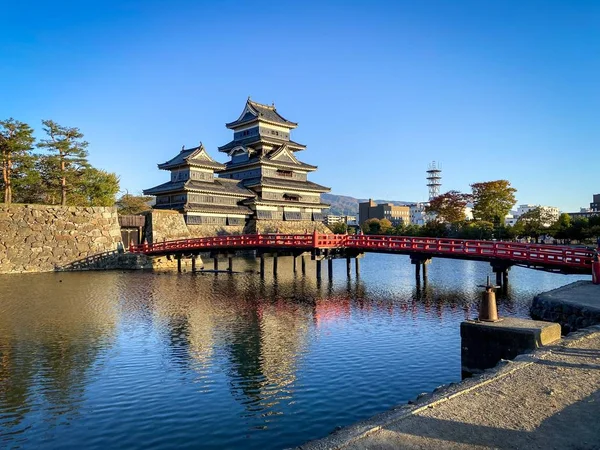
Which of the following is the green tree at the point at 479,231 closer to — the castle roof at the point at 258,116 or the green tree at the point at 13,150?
the castle roof at the point at 258,116

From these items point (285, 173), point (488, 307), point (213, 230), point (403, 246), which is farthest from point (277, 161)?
point (488, 307)

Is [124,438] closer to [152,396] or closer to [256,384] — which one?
[152,396]

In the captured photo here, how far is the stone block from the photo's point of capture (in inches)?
376

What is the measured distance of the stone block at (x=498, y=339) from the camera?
31.3ft

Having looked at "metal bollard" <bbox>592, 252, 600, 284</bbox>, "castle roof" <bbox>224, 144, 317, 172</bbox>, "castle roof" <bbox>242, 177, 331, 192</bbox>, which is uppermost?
"castle roof" <bbox>224, 144, 317, 172</bbox>

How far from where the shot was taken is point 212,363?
40.8ft

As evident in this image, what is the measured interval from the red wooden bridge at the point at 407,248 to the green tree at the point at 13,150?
11926 millimetres

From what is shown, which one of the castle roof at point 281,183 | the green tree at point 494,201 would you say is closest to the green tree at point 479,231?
the green tree at point 494,201

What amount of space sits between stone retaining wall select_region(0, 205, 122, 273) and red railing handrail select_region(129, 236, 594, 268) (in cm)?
346

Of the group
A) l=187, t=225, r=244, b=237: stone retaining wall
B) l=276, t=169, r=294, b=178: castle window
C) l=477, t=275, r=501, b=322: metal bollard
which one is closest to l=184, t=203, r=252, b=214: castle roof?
l=187, t=225, r=244, b=237: stone retaining wall

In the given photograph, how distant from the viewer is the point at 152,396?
10086 mm

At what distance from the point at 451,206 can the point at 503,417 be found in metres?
70.8

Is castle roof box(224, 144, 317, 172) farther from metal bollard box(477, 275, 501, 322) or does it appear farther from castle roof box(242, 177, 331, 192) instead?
metal bollard box(477, 275, 501, 322)

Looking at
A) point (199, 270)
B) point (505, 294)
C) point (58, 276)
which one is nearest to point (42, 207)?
point (58, 276)
